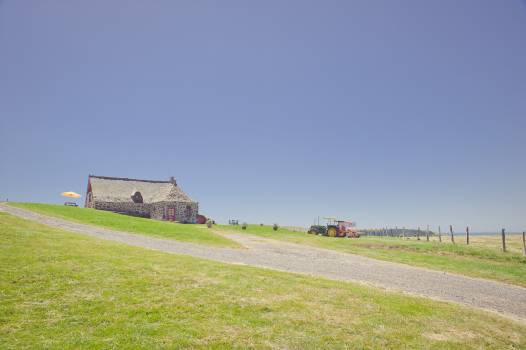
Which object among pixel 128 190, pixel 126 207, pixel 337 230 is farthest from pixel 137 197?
pixel 337 230

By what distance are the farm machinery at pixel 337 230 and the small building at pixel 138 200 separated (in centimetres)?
2377

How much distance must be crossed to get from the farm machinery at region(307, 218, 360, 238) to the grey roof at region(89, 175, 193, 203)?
25.5 meters

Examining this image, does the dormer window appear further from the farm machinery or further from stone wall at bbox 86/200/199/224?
the farm machinery

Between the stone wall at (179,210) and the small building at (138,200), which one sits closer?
the small building at (138,200)

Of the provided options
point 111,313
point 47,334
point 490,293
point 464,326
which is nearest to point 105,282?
point 111,313

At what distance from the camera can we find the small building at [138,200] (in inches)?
2083

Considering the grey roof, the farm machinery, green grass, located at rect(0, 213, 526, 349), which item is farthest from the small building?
green grass, located at rect(0, 213, 526, 349)

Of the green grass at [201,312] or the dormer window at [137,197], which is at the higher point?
the dormer window at [137,197]

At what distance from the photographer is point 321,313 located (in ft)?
26.0

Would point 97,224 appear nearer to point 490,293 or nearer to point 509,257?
point 490,293

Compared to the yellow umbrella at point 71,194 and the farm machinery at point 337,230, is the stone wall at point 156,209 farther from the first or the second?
the farm machinery at point 337,230

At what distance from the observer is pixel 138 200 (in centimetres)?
5606

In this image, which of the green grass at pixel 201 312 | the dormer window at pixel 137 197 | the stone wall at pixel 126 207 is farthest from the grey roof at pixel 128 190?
the green grass at pixel 201 312

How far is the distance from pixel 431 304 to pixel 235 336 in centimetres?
732
